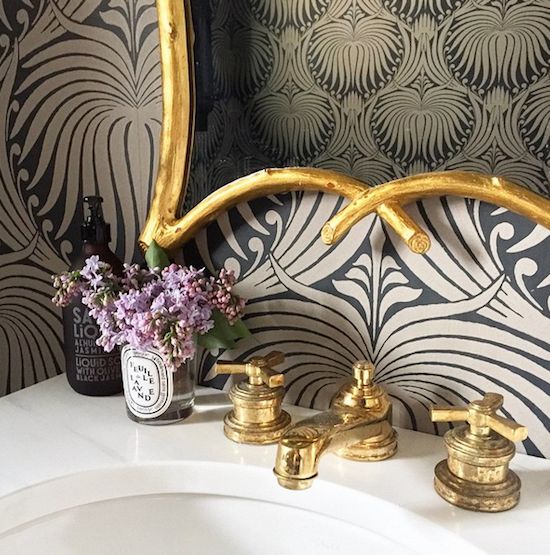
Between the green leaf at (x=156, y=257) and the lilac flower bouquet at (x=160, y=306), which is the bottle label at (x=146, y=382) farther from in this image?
the green leaf at (x=156, y=257)

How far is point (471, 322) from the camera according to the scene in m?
0.80

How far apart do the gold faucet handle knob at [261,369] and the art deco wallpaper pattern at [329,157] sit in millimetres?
63

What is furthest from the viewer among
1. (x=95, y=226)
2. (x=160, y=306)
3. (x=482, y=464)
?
(x=95, y=226)

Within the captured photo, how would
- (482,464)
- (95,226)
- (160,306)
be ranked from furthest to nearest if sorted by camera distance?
(95,226) < (160,306) < (482,464)

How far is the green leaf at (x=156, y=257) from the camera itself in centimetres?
91

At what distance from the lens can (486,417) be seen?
70cm

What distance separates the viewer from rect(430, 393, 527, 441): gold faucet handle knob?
678 mm

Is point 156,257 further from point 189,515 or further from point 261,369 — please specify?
point 189,515

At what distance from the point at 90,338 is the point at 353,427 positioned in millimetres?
353

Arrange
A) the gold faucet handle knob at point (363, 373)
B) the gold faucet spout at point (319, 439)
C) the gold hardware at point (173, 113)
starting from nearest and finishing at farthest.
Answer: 1. the gold faucet spout at point (319, 439)
2. the gold faucet handle knob at point (363, 373)
3. the gold hardware at point (173, 113)

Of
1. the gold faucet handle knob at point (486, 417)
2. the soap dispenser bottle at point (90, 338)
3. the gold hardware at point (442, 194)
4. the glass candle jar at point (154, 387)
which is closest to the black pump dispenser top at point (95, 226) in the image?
the soap dispenser bottle at point (90, 338)

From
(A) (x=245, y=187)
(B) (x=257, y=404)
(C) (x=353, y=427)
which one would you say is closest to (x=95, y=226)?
(A) (x=245, y=187)

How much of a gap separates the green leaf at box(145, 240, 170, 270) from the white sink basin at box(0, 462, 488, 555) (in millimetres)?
250

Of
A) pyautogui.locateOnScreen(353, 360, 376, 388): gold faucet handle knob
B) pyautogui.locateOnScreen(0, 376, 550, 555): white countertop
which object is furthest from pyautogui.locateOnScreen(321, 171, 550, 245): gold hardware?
pyautogui.locateOnScreen(0, 376, 550, 555): white countertop
